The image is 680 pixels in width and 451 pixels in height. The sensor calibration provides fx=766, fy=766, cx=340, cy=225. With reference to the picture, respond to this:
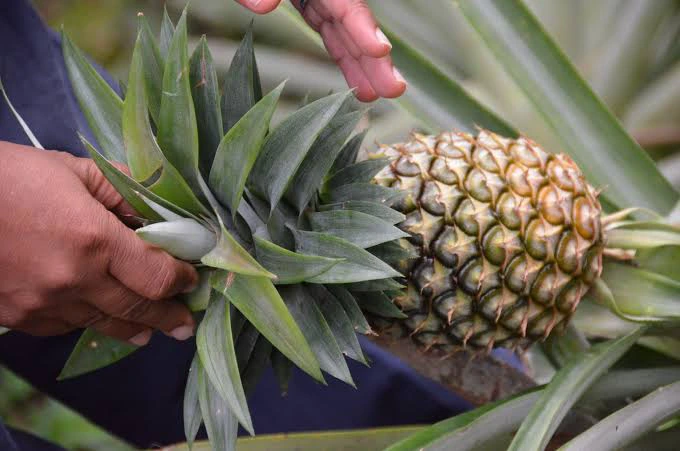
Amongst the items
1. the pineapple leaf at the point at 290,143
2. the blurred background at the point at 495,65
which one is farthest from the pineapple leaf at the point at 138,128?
the blurred background at the point at 495,65

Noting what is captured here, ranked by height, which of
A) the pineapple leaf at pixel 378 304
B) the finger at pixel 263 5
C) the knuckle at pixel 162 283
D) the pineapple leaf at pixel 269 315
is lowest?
the pineapple leaf at pixel 378 304

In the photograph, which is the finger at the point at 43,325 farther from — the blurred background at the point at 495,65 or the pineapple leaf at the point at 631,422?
the blurred background at the point at 495,65

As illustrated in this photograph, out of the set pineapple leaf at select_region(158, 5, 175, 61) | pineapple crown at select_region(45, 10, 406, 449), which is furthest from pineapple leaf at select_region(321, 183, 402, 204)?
pineapple leaf at select_region(158, 5, 175, 61)

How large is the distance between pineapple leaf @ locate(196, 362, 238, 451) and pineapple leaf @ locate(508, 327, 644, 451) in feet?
0.88

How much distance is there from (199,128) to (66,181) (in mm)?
133

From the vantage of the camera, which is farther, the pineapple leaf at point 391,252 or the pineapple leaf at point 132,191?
the pineapple leaf at point 391,252

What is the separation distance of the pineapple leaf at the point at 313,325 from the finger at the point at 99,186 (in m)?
0.17

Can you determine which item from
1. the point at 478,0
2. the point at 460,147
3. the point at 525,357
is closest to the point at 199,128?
the point at 460,147

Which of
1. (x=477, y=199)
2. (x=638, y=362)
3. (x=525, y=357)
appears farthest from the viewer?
(x=525, y=357)

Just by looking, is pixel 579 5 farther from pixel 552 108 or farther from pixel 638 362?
pixel 638 362

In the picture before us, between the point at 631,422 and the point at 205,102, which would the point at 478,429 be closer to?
the point at 631,422

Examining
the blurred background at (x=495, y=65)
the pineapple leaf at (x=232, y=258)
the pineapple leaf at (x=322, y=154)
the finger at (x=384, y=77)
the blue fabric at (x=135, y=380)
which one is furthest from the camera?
the blurred background at (x=495, y=65)

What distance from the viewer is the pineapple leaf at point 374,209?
724 mm

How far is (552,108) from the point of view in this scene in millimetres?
1010
